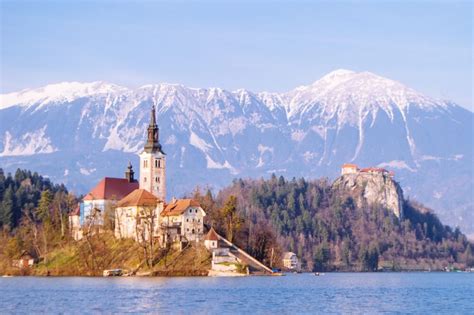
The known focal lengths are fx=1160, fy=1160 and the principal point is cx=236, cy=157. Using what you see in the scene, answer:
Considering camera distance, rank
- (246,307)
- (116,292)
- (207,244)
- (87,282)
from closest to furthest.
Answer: (246,307) → (116,292) → (87,282) → (207,244)

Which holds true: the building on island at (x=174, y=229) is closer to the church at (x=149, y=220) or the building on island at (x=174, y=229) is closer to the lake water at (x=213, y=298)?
the church at (x=149, y=220)

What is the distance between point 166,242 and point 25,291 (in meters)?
47.3

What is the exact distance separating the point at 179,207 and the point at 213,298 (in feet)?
216

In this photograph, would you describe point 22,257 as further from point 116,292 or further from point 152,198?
point 116,292

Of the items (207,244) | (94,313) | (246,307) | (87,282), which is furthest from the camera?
(207,244)

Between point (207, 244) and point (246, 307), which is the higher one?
point (207, 244)

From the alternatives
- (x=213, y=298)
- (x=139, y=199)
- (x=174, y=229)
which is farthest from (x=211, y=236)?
(x=213, y=298)

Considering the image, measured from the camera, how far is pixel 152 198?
19012 centimetres

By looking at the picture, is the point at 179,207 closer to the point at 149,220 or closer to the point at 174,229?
the point at 174,229

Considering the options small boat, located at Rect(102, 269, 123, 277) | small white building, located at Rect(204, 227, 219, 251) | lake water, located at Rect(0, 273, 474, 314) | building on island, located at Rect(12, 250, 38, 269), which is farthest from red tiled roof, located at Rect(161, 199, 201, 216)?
building on island, located at Rect(12, 250, 38, 269)

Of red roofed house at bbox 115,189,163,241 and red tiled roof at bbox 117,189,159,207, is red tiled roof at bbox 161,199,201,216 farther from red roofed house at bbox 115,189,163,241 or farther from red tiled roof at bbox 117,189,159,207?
red tiled roof at bbox 117,189,159,207

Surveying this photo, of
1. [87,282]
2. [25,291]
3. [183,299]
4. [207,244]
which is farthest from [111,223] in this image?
[183,299]

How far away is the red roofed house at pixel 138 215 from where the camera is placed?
181 meters

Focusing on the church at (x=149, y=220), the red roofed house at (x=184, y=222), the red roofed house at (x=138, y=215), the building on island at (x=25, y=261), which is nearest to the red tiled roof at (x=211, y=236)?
the church at (x=149, y=220)
